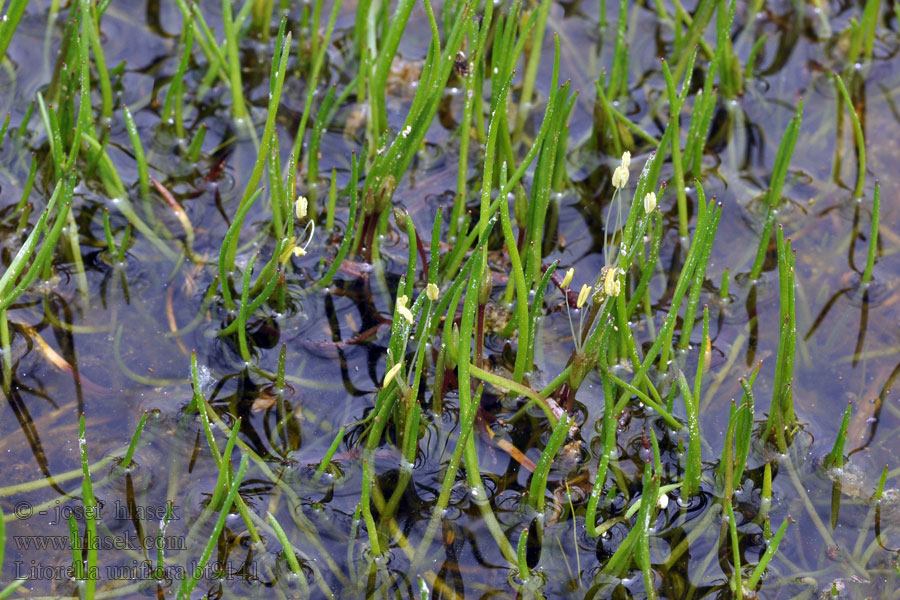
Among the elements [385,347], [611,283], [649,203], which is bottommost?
[385,347]

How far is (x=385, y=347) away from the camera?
278 cm

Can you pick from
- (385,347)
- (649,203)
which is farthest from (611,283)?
(385,347)

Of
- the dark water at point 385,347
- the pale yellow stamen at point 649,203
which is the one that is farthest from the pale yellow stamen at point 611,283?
the dark water at point 385,347

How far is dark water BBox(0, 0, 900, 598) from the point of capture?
2.37 m

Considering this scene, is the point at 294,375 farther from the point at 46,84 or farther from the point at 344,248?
the point at 46,84

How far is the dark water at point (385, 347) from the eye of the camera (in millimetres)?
2373

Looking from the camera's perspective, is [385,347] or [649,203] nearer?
[649,203]

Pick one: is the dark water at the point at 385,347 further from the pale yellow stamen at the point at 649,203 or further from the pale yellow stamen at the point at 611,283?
the pale yellow stamen at the point at 649,203

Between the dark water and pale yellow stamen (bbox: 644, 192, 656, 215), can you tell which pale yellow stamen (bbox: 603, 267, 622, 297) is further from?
the dark water

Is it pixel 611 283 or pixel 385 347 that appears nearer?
pixel 611 283

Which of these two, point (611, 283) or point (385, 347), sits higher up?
point (611, 283)

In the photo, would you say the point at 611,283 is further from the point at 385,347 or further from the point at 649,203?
the point at 385,347

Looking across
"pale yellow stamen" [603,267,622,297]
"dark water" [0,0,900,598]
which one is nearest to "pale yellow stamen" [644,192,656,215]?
"pale yellow stamen" [603,267,622,297]

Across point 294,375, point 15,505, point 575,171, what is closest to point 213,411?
point 294,375
